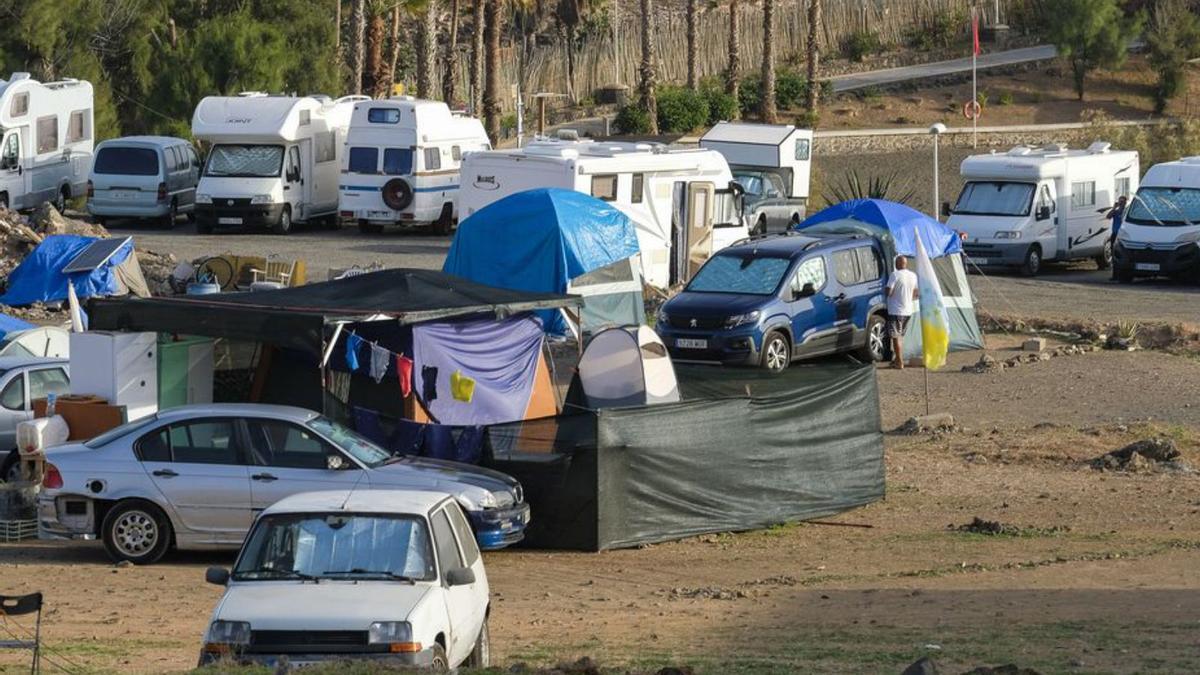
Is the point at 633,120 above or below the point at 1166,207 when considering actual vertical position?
above

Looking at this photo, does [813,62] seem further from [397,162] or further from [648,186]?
[648,186]

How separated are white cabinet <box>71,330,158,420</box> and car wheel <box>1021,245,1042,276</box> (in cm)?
2324

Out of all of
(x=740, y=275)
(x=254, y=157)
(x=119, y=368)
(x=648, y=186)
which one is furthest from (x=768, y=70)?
(x=119, y=368)

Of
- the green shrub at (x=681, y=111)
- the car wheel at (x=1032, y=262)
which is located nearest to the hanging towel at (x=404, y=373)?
the car wheel at (x=1032, y=262)

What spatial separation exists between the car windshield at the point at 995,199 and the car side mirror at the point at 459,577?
28.5 meters

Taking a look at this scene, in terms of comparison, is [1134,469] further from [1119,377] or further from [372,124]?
[372,124]

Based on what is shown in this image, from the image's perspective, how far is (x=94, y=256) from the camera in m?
30.7

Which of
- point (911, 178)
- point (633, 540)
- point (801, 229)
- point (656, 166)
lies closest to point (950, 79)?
point (911, 178)

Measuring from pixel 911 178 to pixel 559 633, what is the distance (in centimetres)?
4336

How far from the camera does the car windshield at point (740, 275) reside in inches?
1004

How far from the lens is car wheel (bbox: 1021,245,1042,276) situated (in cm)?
3756

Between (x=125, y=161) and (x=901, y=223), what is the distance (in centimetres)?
2001

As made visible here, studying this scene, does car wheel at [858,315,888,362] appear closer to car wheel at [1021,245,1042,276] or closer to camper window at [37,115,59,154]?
car wheel at [1021,245,1042,276]

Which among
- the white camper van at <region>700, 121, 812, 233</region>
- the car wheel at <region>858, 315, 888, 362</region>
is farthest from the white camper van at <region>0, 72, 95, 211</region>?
the car wheel at <region>858, 315, 888, 362</region>
